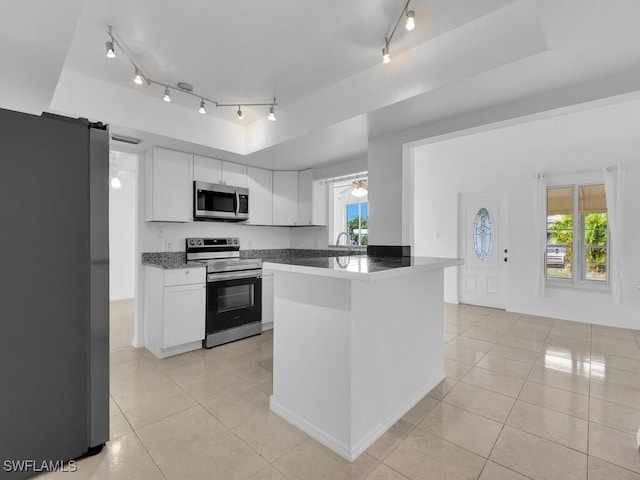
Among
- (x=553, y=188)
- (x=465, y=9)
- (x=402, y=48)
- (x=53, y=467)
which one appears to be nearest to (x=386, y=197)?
(x=402, y=48)

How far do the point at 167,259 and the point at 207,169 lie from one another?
48.9 inches

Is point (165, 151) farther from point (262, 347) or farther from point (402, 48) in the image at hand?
point (402, 48)

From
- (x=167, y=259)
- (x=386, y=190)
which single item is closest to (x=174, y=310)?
(x=167, y=259)

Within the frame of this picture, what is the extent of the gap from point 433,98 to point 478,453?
2.34m

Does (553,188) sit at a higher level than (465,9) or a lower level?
lower

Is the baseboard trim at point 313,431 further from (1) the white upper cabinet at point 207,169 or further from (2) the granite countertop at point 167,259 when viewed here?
(1) the white upper cabinet at point 207,169

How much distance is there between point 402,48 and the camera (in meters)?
2.24

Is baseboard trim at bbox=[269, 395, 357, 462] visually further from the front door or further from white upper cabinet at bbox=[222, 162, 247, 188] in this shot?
the front door

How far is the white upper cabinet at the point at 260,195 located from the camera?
439 cm

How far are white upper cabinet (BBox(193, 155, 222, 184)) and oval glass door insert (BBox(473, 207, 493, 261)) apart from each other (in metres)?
4.55

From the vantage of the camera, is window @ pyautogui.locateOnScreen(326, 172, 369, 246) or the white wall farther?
the white wall

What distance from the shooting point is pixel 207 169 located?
3885 mm

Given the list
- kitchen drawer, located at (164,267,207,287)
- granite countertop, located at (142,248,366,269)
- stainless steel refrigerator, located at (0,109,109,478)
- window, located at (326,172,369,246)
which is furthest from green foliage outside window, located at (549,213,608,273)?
stainless steel refrigerator, located at (0,109,109,478)

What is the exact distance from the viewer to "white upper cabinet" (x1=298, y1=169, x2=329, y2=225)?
466cm
